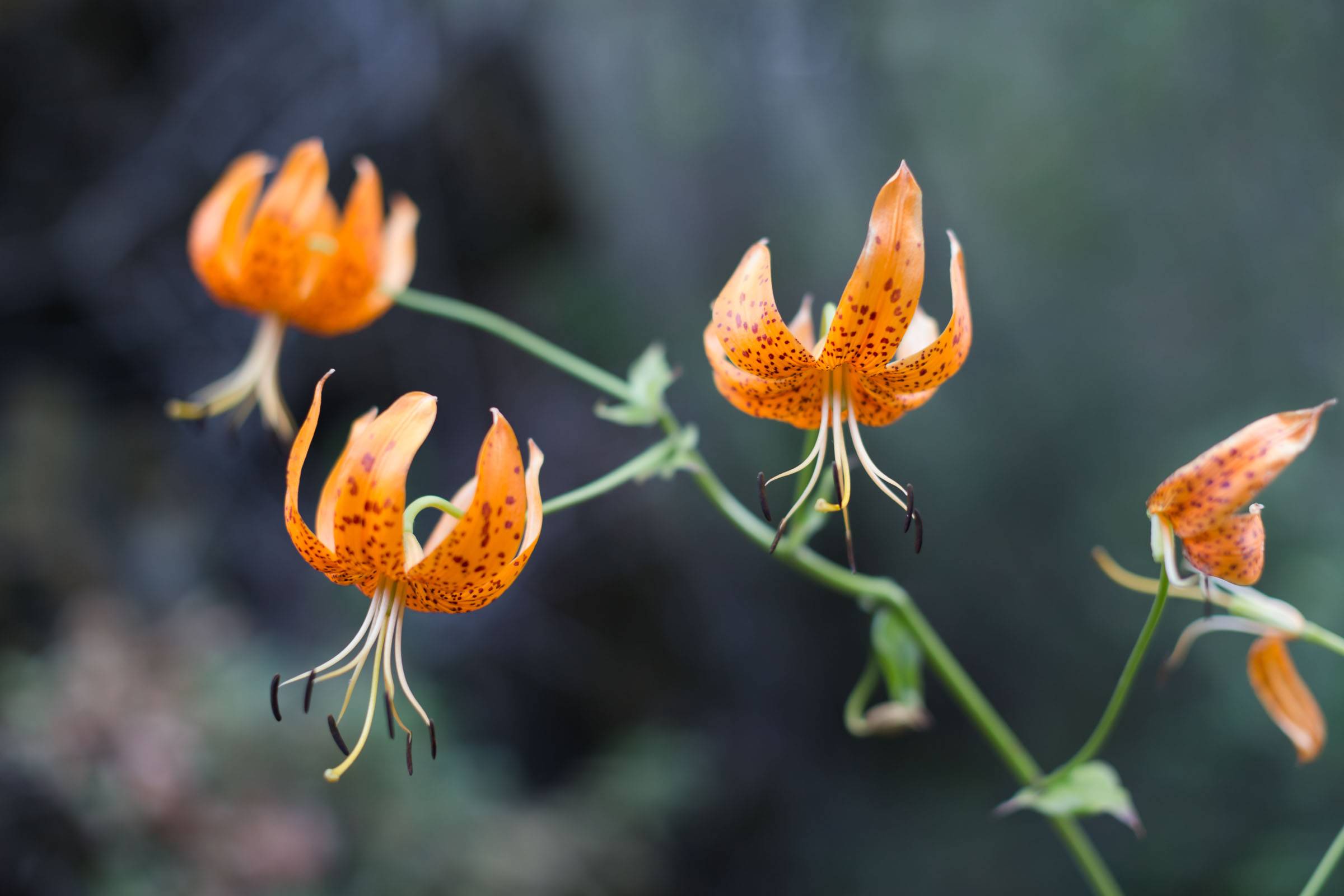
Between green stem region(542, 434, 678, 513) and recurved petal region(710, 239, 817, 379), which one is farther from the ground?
recurved petal region(710, 239, 817, 379)

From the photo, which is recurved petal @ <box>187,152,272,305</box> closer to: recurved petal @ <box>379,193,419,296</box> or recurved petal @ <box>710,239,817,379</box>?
recurved petal @ <box>379,193,419,296</box>

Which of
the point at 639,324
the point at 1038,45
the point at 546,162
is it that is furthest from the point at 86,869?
the point at 1038,45

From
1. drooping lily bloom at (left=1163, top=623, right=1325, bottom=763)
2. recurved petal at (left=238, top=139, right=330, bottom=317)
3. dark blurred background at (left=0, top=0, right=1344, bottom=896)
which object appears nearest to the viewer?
drooping lily bloom at (left=1163, top=623, right=1325, bottom=763)

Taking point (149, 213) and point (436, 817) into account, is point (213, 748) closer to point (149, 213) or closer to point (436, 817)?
point (436, 817)

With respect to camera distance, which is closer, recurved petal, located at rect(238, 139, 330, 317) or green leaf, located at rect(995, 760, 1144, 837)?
green leaf, located at rect(995, 760, 1144, 837)

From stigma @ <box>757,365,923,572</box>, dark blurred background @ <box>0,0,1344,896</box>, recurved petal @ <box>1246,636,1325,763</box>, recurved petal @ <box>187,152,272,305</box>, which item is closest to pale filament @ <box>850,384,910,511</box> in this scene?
stigma @ <box>757,365,923,572</box>

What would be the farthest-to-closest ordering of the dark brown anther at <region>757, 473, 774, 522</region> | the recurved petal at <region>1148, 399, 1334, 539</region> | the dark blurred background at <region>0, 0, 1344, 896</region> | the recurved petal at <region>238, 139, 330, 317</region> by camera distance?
the dark blurred background at <region>0, 0, 1344, 896</region>, the recurved petal at <region>238, 139, 330, 317</region>, the dark brown anther at <region>757, 473, 774, 522</region>, the recurved petal at <region>1148, 399, 1334, 539</region>

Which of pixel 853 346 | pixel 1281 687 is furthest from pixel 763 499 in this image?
pixel 1281 687
